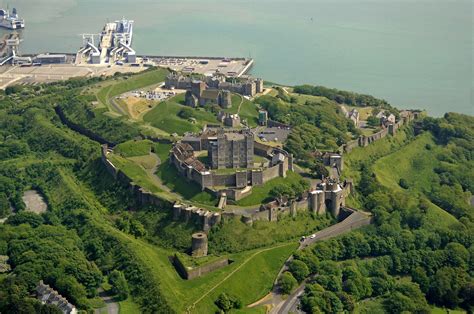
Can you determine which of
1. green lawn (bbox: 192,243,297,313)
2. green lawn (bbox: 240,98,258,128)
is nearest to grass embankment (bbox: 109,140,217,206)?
green lawn (bbox: 192,243,297,313)

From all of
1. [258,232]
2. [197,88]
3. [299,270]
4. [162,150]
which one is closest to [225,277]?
[299,270]

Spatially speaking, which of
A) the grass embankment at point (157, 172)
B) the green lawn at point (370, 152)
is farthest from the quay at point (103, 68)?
the grass embankment at point (157, 172)

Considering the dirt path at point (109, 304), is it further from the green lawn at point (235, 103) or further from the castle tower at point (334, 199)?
the green lawn at point (235, 103)

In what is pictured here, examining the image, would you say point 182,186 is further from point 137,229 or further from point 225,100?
point 225,100

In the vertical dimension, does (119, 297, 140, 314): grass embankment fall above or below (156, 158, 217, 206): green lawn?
below

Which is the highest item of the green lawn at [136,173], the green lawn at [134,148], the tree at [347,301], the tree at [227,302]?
the green lawn at [134,148]

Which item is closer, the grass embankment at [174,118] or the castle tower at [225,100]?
the grass embankment at [174,118]

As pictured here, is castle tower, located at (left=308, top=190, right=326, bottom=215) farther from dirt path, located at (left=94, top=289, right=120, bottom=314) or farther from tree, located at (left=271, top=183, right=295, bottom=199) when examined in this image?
dirt path, located at (left=94, top=289, right=120, bottom=314)

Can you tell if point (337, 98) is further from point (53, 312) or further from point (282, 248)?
point (53, 312)
